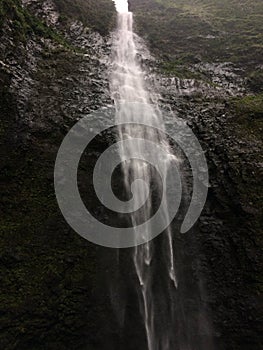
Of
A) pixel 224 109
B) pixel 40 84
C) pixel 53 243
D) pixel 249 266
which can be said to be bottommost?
pixel 249 266

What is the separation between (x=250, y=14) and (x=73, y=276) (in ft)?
59.4

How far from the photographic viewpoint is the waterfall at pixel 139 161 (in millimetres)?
8023

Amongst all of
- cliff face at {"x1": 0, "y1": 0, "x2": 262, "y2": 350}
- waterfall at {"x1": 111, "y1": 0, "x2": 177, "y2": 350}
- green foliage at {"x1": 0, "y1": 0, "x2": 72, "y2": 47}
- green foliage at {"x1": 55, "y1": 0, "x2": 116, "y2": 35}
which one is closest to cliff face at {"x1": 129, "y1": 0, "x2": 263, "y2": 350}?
cliff face at {"x1": 0, "y1": 0, "x2": 262, "y2": 350}

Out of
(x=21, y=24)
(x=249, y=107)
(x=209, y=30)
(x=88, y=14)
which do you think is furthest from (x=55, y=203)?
(x=209, y=30)

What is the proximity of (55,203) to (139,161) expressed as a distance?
281 centimetres

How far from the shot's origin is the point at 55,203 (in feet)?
29.1

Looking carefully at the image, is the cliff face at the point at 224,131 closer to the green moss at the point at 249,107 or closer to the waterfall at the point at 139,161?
the green moss at the point at 249,107

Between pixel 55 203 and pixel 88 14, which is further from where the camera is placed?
pixel 88 14

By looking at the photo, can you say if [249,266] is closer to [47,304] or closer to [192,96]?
[47,304]

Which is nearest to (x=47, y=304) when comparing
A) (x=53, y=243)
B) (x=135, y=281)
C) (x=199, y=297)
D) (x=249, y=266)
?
(x=53, y=243)

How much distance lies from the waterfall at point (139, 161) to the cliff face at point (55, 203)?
16.3 inches

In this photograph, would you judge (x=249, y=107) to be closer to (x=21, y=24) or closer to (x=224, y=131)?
(x=224, y=131)

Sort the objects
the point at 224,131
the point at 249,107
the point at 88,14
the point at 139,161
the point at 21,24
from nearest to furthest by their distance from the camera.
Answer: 1. the point at 139,161
2. the point at 224,131
3. the point at 249,107
4. the point at 21,24
5. the point at 88,14

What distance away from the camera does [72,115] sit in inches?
414
